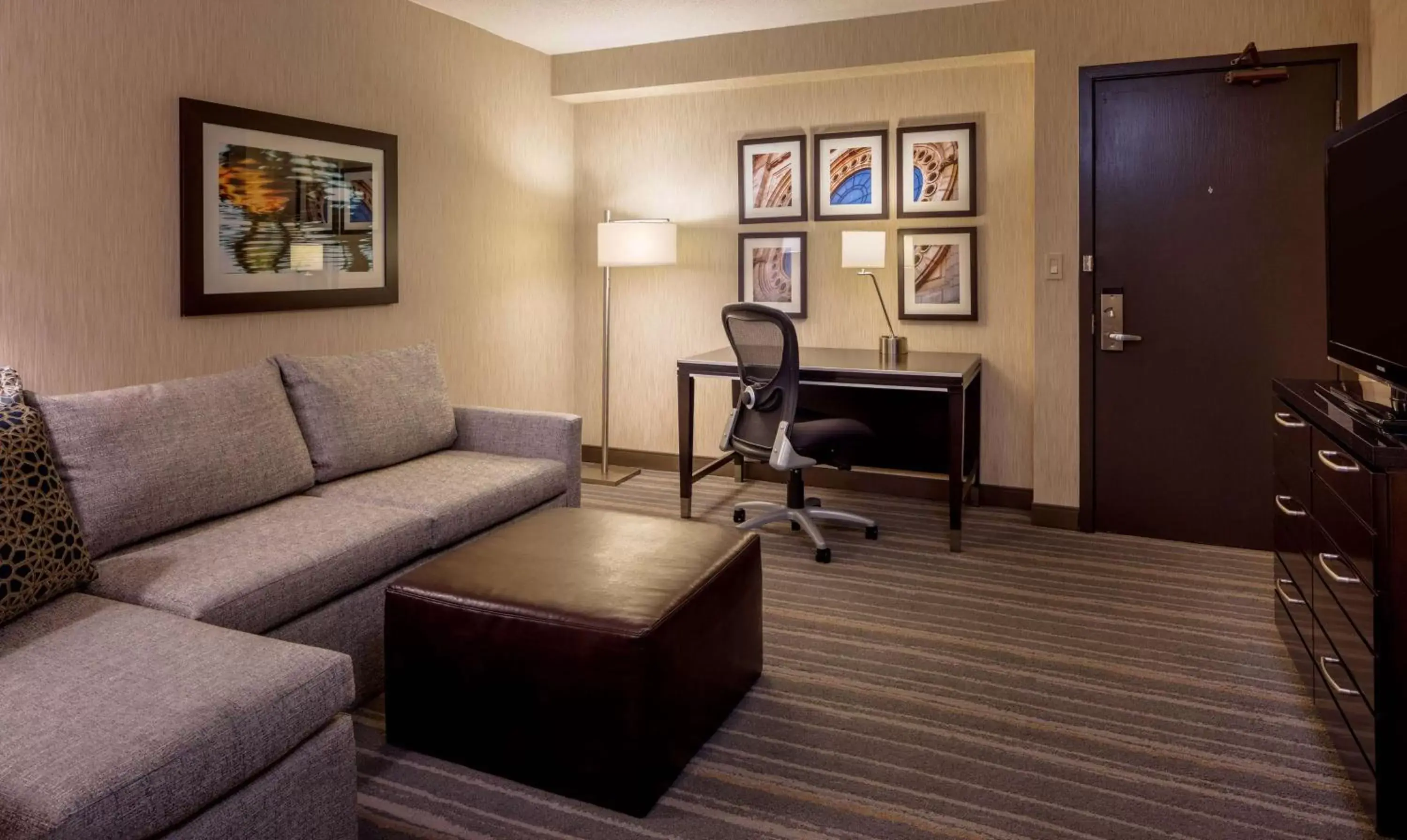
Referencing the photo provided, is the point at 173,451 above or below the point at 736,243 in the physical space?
below

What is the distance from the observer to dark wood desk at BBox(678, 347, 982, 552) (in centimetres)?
388

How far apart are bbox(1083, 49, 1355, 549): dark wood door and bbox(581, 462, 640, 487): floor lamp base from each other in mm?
2464

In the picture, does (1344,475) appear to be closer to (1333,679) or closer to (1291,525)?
(1333,679)

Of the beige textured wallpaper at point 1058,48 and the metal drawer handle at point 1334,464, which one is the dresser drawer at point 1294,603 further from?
the beige textured wallpaper at point 1058,48

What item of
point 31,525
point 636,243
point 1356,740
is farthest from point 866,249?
point 31,525

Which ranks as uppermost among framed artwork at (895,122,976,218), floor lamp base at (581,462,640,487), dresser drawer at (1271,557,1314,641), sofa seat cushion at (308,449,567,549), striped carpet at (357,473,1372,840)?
framed artwork at (895,122,976,218)

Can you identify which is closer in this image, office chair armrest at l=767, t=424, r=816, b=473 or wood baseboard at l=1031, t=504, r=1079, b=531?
office chair armrest at l=767, t=424, r=816, b=473

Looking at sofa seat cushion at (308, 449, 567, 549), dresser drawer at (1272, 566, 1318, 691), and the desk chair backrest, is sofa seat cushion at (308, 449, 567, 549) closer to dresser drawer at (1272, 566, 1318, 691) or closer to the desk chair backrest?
the desk chair backrest

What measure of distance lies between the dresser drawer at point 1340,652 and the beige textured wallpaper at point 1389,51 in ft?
5.94

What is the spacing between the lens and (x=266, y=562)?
94.0 inches

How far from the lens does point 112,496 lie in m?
2.46

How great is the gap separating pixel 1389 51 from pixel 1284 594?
2038mm

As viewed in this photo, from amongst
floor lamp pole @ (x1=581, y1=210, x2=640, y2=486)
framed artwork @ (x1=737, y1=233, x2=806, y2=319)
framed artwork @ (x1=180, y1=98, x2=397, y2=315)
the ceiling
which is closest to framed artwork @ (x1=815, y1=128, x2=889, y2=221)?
framed artwork @ (x1=737, y1=233, x2=806, y2=319)

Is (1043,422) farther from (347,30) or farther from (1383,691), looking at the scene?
(347,30)
